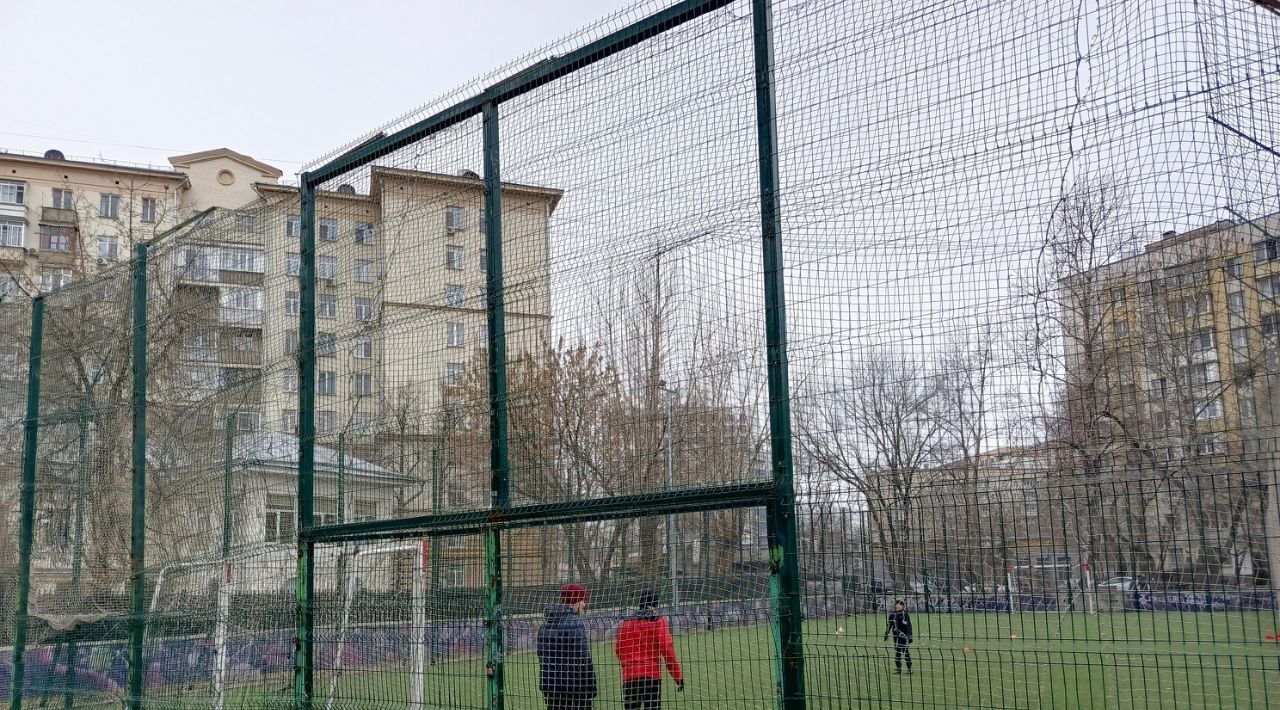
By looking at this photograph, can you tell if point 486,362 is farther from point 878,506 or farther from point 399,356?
point 878,506

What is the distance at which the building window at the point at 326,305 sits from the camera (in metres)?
7.27

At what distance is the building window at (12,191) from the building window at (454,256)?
5444cm

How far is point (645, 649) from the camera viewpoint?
5.69 metres

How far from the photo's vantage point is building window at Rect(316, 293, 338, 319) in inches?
286

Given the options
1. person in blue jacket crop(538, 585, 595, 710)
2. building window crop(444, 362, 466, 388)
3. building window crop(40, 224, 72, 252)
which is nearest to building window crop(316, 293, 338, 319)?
building window crop(444, 362, 466, 388)

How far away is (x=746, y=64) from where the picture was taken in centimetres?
512

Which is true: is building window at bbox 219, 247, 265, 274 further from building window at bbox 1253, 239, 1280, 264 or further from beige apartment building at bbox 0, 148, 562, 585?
building window at bbox 1253, 239, 1280, 264

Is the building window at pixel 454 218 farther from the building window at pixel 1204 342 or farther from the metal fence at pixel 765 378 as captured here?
the building window at pixel 1204 342

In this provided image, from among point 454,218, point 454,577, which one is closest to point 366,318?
point 454,218

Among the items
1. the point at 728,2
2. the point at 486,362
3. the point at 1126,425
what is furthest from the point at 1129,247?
the point at 486,362

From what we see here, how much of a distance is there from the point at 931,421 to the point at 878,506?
1.29 ft

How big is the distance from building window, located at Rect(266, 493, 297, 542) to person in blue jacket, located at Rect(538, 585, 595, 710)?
2.29 metres

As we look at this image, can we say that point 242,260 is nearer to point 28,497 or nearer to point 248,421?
point 248,421

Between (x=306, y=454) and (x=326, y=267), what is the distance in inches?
48.7
